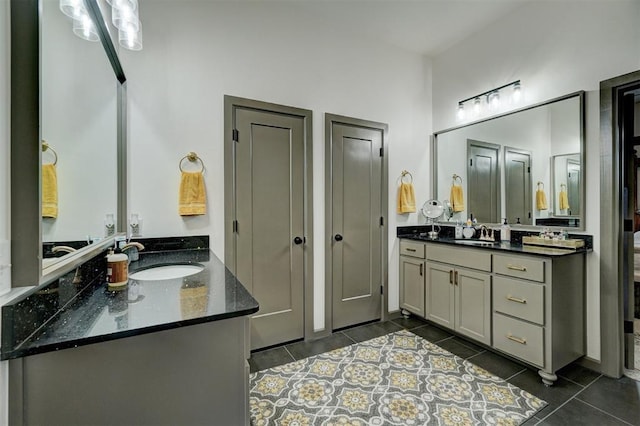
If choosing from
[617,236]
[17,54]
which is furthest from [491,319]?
[17,54]

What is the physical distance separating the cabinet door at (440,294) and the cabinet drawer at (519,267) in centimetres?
44

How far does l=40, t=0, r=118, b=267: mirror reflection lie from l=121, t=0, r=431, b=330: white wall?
429mm

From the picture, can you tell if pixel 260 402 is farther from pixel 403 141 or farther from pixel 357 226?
pixel 403 141

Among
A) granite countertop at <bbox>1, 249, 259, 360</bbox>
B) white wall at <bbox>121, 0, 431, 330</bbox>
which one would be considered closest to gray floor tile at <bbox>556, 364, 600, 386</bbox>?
white wall at <bbox>121, 0, 431, 330</bbox>

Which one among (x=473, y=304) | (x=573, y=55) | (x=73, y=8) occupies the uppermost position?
(x=573, y=55)

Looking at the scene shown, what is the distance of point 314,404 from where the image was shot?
1.76 meters

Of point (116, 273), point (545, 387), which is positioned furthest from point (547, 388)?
point (116, 273)

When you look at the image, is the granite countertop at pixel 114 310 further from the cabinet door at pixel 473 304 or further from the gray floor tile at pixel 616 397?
the gray floor tile at pixel 616 397

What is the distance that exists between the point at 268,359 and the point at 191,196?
1418 mm

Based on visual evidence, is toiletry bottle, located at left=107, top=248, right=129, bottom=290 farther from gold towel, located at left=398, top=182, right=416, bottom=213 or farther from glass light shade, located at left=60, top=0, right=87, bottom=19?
gold towel, located at left=398, top=182, right=416, bottom=213

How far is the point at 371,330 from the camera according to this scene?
2.87 metres

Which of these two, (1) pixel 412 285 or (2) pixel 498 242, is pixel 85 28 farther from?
(2) pixel 498 242

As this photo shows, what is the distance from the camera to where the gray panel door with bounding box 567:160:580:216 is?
2232 millimetres

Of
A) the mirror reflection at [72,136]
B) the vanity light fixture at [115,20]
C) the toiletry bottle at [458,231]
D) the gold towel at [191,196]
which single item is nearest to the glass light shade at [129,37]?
the vanity light fixture at [115,20]
